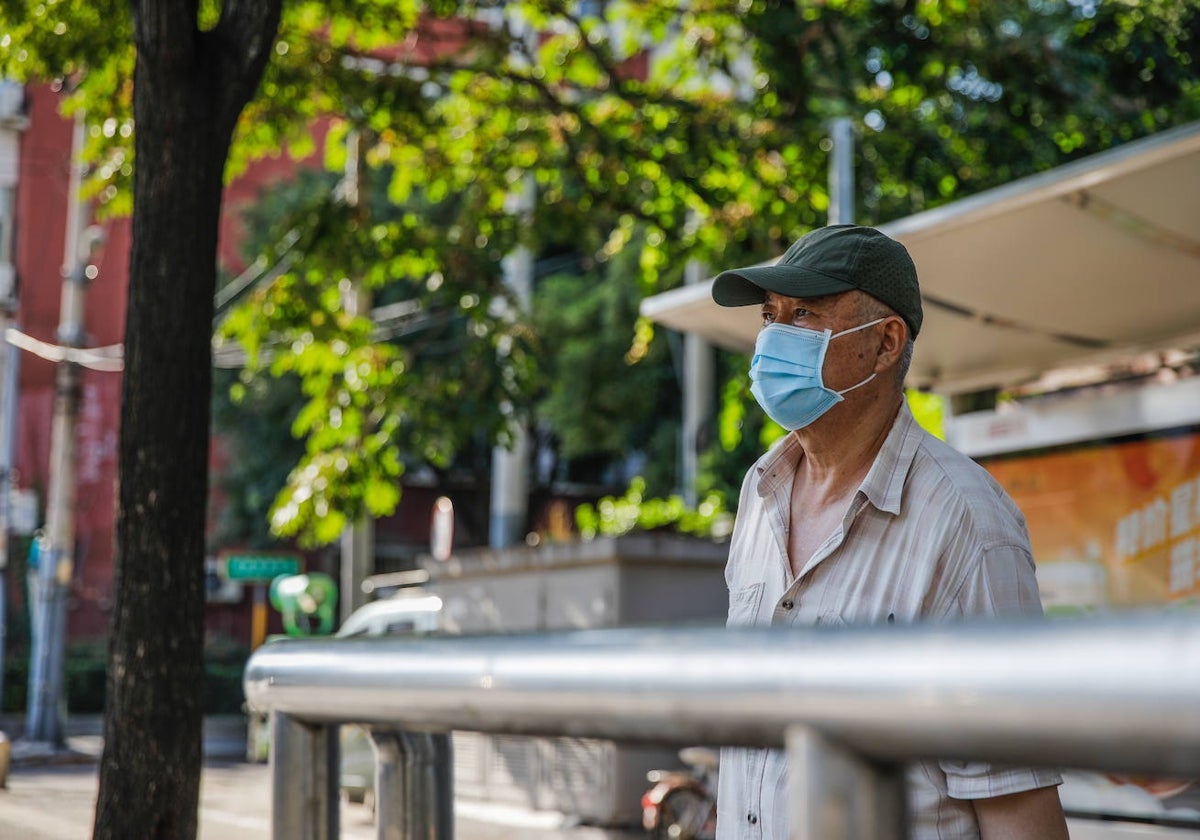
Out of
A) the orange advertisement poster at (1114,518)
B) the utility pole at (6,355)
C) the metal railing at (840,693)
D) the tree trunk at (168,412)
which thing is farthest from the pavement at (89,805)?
the metal railing at (840,693)

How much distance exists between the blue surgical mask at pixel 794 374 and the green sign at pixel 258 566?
22.1 meters

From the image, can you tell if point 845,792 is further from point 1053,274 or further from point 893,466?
point 1053,274

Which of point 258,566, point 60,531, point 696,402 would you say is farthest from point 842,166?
point 696,402

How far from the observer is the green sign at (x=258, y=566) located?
24.0 m

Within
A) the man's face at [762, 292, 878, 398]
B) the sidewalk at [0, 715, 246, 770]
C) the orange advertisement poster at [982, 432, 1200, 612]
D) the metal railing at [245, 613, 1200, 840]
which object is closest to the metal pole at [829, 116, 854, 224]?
the orange advertisement poster at [982, 432, 1200, 612]

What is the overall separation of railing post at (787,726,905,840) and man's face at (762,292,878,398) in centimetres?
179

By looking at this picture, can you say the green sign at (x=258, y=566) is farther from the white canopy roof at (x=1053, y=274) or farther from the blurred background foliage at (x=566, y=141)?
the white canopy roof at (x=1053, y=274)

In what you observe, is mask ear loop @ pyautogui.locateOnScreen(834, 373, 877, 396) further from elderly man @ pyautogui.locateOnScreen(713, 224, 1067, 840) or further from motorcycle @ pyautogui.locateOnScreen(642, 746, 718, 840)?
motorcycle @ pyautogui.locateOnScreen(642, 746, 718, 840)

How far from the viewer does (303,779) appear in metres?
1.21

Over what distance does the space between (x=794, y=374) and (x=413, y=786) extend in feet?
4.97

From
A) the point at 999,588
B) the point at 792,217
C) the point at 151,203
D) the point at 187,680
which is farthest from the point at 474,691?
the point at 792,217

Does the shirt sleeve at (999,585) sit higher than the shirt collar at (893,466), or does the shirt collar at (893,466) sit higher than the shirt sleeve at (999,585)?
the shirt collar at (893,466)

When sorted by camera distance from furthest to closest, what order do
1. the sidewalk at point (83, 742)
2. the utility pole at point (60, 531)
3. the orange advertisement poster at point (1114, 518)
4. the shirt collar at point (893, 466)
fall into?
the utility pole at point (60, 531), the sidewalk at point (83, 742), the orange advertisement poster at point (1114, 518), the shirt collar at point (893, 466)

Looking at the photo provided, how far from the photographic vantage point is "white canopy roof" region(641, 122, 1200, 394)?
5.80 meters
